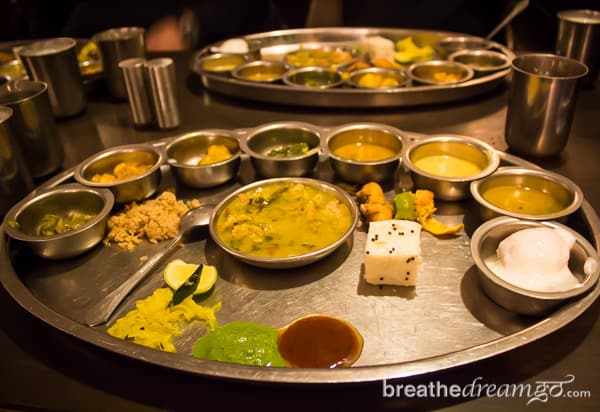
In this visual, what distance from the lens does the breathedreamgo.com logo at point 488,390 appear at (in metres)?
1.56

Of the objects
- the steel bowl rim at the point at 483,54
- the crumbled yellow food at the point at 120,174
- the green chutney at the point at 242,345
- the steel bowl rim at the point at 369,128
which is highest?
the steel bowl rim at the point at 483,54

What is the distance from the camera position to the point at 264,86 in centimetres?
371

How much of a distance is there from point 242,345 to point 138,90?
7.61 ft

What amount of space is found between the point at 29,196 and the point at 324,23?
409cm

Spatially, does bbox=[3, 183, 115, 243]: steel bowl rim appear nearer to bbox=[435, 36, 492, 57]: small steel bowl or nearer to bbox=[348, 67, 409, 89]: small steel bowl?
bbox=[348, 67, 409, 89]: small steel bowl

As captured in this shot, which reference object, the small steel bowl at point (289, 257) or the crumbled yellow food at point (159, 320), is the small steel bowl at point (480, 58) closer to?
the small steel bowl at point (289, 257)

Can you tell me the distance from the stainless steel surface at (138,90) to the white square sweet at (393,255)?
214cm

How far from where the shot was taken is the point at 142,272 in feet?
7.05

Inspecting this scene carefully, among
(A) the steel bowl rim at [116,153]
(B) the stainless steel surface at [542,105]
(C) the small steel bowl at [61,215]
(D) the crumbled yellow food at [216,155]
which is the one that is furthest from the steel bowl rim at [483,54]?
(C) the small steel bowl at [61,215]

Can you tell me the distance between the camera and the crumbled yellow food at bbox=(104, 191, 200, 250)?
240 cm

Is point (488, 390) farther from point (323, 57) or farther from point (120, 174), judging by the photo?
point (323, 57)

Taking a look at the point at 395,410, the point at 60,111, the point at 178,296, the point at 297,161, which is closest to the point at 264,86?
the point at 297,161

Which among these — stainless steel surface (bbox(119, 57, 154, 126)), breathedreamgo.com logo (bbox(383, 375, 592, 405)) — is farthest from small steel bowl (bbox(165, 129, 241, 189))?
breathedreamgo.com logo (bbox(383, 375, 592, 405))

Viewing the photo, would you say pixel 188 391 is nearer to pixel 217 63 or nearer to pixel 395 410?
pixel 395 410
